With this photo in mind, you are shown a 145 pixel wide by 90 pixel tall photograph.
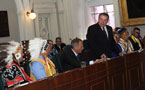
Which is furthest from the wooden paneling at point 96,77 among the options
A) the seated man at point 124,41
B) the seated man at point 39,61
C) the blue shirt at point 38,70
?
the seated man at point 124,41

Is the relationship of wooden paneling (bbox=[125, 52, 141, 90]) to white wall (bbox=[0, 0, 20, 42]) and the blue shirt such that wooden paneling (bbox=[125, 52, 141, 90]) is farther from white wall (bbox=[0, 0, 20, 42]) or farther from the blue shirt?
white wall (bbox=[0, 0, 20, 42])

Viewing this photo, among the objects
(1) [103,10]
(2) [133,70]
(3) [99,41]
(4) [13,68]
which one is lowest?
(2) [133,70]

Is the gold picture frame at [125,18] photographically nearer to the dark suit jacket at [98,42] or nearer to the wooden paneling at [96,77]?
the dark suit jacket at [98,42]

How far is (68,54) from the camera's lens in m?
4.85

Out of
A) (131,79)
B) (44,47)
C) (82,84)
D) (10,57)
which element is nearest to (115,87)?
(131,79)

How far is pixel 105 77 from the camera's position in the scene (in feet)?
15.6

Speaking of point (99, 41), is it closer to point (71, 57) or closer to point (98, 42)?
point (98, 42)

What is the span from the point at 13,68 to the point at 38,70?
0.44 metres

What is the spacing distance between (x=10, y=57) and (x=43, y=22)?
8.19 meters

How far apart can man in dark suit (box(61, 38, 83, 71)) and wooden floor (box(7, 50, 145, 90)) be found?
1.57 feet

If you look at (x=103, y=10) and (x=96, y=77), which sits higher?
(x=103, y=10)

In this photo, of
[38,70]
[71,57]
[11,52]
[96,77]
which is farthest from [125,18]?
[11,52]

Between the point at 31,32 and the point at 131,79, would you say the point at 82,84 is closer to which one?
the point at 131,79

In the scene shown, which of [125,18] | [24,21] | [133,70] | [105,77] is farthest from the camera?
[125,18]
